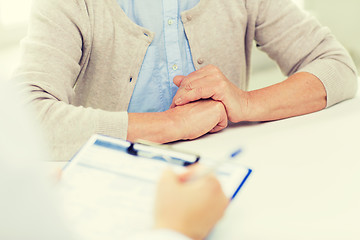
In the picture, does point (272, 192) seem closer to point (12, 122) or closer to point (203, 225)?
point (203, 225)

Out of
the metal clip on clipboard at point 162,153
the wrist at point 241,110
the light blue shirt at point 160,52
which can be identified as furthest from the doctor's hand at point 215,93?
the metal clip on clipboard at point 162,153

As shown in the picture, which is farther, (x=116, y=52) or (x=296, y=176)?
(x=116, y=52)

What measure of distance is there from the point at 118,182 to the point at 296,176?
0.28 metres

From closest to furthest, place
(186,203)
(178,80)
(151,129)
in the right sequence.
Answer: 1. (186,203)
2. (151,129)
3. (178,80)

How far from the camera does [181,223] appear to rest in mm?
413

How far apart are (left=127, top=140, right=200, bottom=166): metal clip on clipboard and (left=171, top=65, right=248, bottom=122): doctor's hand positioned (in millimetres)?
268

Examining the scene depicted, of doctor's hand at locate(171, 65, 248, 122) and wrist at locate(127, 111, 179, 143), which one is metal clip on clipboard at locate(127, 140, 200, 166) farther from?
doctor's hand at locate(171, 65, 248, 122)

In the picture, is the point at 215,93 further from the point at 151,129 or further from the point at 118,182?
the point at 118,182

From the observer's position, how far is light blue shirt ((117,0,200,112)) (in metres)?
0.95

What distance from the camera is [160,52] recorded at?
98 centimetres

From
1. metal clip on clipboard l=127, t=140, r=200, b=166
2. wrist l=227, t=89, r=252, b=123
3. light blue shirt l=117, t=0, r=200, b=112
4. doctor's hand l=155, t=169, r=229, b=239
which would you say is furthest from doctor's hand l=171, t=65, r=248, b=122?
doctor's hand l=155, t=169, r=229, b=239

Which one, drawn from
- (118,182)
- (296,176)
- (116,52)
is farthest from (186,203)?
(116,52)

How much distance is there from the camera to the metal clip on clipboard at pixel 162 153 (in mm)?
562

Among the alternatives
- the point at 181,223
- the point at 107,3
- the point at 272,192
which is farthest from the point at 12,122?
the point at 107,3
